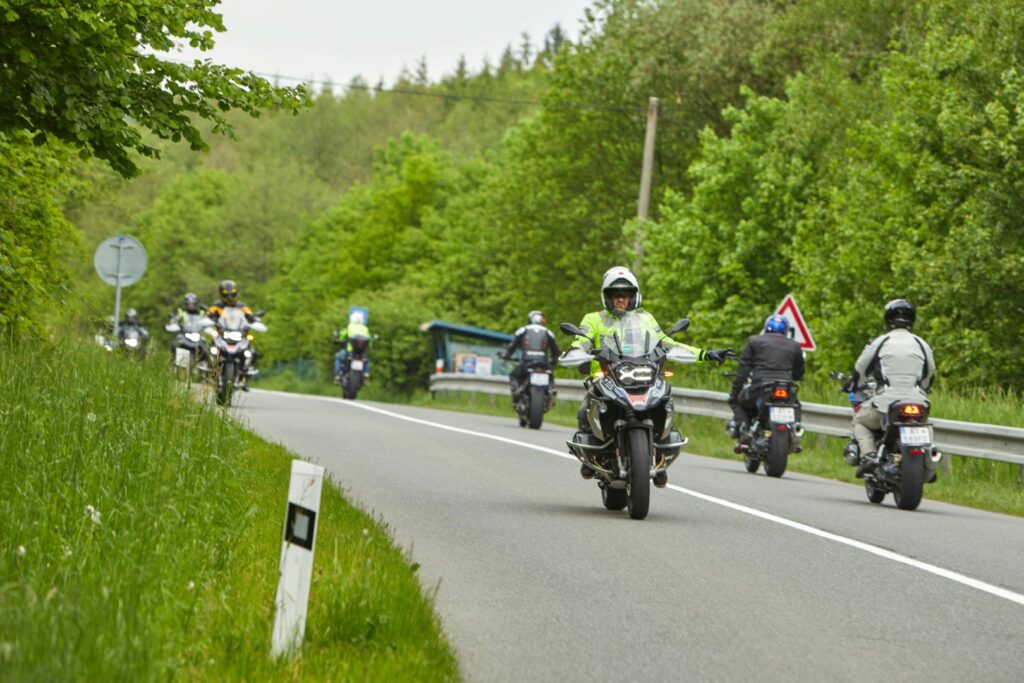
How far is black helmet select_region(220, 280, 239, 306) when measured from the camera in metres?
23.9

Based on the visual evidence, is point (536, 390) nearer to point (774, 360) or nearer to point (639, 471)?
point (774, 360)

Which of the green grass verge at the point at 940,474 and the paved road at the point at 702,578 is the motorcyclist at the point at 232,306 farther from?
the paved road at the point at 702,578

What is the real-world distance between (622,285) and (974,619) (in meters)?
4.70

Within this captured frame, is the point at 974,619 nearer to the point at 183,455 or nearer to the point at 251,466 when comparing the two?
the point at 183,455

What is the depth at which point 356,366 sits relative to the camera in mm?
37062

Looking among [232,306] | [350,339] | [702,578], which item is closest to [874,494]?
[702,578]

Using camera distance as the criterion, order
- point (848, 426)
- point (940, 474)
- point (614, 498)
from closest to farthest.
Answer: point (614, 498), point (940, 474), point (848, 426)

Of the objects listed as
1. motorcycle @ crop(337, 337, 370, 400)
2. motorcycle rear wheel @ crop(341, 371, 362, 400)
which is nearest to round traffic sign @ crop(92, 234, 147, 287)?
motorcycle @ crop(337, 337, 370, 400)

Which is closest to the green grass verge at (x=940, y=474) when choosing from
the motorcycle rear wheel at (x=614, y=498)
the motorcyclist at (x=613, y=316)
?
the motorcycle rear wheel at (x=614, y=498)

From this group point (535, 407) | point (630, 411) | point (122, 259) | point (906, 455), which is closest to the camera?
point (630, 411)

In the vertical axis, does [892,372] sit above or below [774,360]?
below

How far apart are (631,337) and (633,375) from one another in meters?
0.37

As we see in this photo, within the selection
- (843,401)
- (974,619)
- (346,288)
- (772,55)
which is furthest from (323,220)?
(974,619)

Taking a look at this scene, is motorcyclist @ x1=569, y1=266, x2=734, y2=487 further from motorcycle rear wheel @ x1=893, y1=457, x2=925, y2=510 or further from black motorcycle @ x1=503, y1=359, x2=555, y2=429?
black motorcycle @ x1=503, y1=359, x2=555, y2=429
